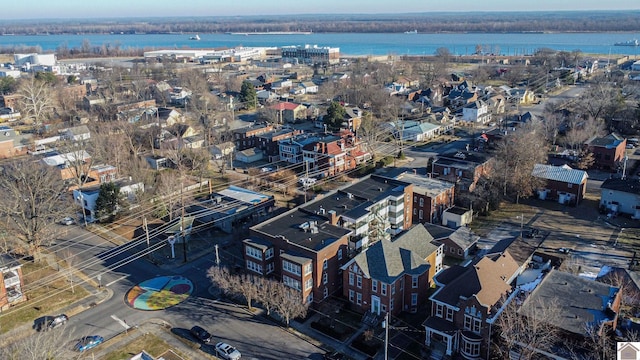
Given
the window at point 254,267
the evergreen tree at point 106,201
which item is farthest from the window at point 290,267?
the evergreen tree at point 106,201

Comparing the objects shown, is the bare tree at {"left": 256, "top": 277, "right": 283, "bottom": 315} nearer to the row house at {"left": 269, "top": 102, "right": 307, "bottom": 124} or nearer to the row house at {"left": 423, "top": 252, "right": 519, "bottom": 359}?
the row house at {"left": 423, "top": 252, "right": 519, "bottom": 359}

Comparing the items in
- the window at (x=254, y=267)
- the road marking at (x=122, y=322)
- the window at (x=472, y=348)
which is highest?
the window at (x=254, y=267)

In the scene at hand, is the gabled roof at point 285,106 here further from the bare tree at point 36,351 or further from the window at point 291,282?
the bare tree at point 36,351

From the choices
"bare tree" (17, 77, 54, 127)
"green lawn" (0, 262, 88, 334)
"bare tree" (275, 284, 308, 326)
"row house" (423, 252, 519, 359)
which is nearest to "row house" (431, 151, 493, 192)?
"row house" (423, 252, 519, 359)

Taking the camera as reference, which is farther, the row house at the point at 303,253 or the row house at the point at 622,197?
the row house at the point at 622,197

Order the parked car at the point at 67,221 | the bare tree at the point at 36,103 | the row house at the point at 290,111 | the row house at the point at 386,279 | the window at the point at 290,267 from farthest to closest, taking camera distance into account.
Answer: the row house at the point at 290,111 → the bare tree at the point at 36,103 → the parked car at the point at 67,221 → the window at the point at 290,267 → the row house at the point at 386,279

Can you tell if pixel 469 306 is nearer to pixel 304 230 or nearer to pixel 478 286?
pixel 478 286
